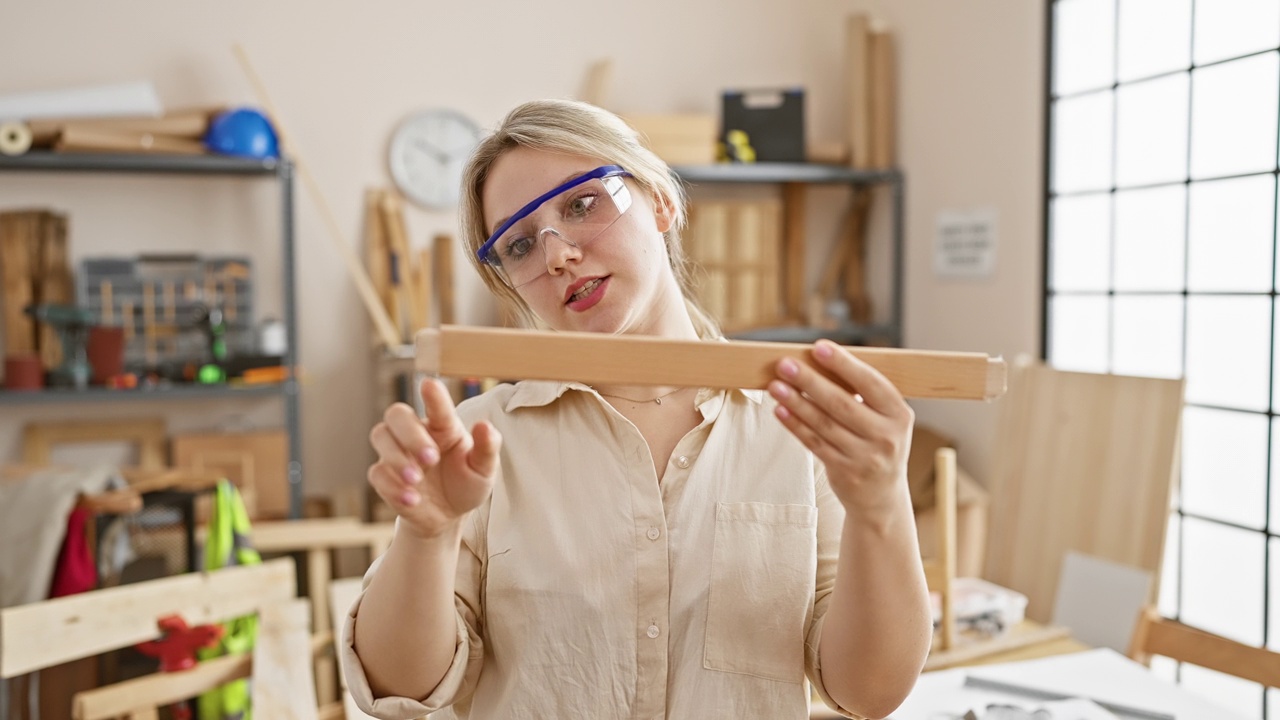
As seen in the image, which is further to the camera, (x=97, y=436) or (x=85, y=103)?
(x=97, y=436)

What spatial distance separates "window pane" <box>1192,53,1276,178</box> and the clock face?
264 centimetres

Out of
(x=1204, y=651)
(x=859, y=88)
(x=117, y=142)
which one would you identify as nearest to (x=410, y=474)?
(x=1204, y=651)

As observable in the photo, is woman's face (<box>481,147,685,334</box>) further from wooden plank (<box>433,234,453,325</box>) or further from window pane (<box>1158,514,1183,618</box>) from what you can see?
wooden plank (<box>433,234,453,325</box>)

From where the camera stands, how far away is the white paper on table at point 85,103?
351 cm

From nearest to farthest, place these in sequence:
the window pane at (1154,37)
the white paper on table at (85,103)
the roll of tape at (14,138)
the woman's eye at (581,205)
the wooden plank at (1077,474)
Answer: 1. the woman's eye at (581,205)
2. the wooden plank at (1077,474)
3. the window pane at (1154,37)
4. the roll of tape at (14,138)
5. the white paper on table at (85,103)

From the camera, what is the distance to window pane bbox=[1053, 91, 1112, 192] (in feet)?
11.3

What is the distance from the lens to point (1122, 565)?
2639mm

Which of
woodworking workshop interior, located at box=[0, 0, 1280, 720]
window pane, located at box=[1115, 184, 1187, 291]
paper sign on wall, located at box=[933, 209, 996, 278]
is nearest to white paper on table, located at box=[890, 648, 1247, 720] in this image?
woodworking workshop interior, located at box=[0, 0, 1280, 720]

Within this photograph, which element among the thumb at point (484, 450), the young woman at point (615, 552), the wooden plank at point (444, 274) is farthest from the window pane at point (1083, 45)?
the thumb at point (484, 450)

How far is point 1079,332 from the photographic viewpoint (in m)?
3.57

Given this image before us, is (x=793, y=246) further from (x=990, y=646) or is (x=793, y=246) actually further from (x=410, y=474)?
(x=410, y=474)

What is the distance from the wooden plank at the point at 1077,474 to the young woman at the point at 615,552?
5.78 feet

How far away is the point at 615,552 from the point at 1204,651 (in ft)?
4.83

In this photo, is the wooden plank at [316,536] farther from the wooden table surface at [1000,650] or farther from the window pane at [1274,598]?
the window pane at [1274,598]
